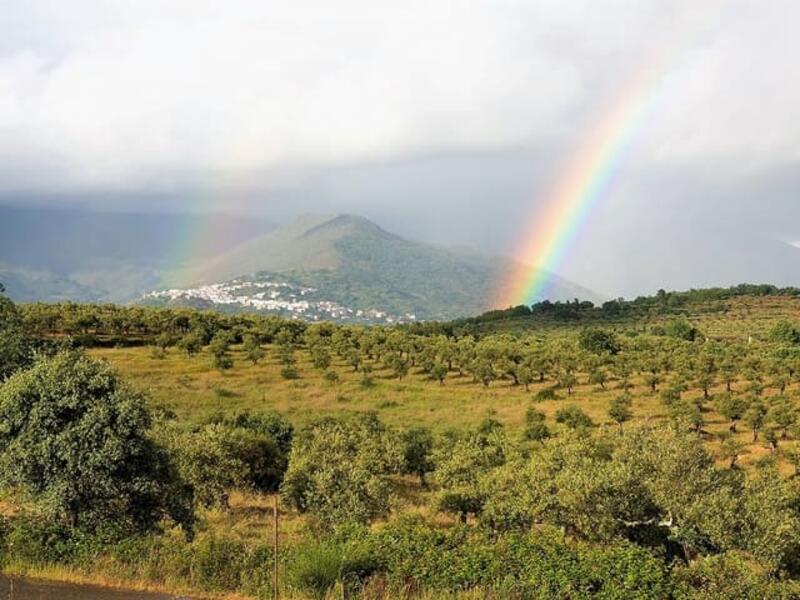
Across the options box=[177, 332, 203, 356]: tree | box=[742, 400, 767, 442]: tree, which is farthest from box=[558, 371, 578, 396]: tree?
box=[177, 332, 203, 356]: tree

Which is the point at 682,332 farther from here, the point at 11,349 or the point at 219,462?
the point at 11,349

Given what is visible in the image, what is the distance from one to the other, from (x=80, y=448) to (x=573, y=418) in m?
55.4

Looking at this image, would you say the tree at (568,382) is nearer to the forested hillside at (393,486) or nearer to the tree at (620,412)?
the forested hillside at (393,486)

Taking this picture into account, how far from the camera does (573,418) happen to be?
64.9 m

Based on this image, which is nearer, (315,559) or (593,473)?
(315,559)

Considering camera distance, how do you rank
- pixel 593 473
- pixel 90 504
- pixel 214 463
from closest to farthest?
1. pixel 90 504
2. pixel 593 473
3. pixel 214 463

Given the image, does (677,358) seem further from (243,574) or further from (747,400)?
(243,574)

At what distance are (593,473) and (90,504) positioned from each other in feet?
54.1

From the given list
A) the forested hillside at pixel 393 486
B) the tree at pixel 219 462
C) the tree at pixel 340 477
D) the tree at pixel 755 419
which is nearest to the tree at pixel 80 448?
the forested hillside at pixel 393 486

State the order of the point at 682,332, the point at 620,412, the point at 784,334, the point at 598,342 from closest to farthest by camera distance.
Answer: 1. the point at 620,412
2. the point at 598,342
3. the point at 784,334
4. the point at 682,332

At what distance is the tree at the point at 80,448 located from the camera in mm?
15359

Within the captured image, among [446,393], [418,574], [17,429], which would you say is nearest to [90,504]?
[17,429]

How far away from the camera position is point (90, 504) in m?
15.6

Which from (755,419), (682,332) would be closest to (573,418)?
(755,419)
